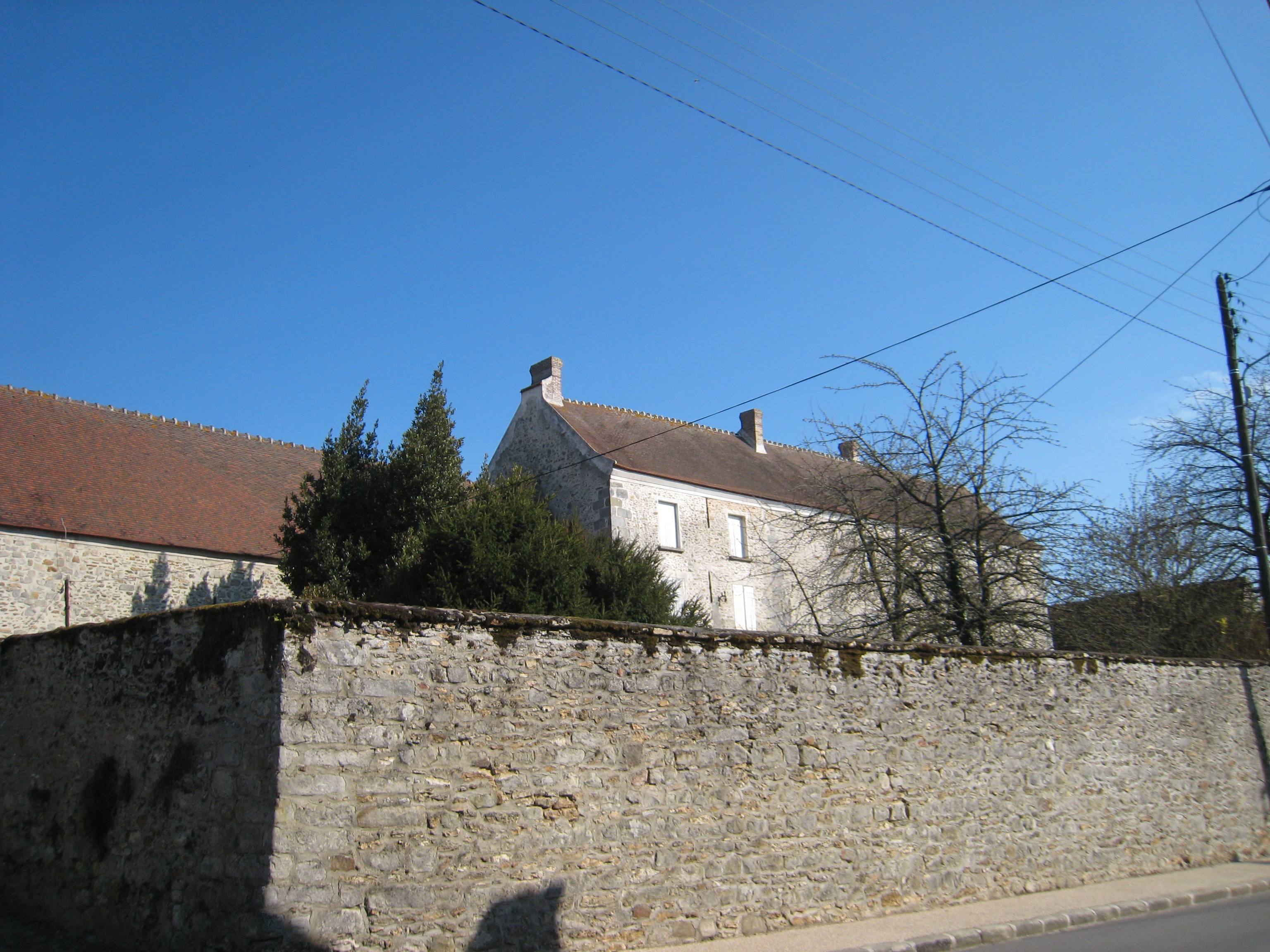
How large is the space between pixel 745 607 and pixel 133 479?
13870 millimetres

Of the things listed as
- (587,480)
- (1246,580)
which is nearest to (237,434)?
(587,480)

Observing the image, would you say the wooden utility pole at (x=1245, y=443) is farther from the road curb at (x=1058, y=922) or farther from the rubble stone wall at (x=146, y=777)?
the rubble stone wall at (x=146, y=777)

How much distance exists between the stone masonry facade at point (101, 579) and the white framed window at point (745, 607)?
1021cm

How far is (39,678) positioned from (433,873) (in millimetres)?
4713

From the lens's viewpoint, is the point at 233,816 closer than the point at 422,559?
Yes

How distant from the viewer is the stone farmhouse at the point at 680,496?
815 inches

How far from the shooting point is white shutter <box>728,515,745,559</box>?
22188mm

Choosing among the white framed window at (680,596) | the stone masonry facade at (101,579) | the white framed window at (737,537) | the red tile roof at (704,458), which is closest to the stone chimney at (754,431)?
the red tile roof at (704,458)

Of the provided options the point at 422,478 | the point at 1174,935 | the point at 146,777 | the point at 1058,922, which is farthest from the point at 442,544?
the point at 1174,935

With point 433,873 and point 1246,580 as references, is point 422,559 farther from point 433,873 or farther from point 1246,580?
point 1246,580

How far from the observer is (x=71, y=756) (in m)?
7.51

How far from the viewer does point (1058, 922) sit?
27.4 feet

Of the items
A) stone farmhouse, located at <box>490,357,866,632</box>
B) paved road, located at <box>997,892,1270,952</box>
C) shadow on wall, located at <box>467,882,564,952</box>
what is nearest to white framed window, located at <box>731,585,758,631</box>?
stone farmhouse, located at <box>490,357,866,632</box>

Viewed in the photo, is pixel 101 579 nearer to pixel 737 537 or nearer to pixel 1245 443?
pixel 737 537
